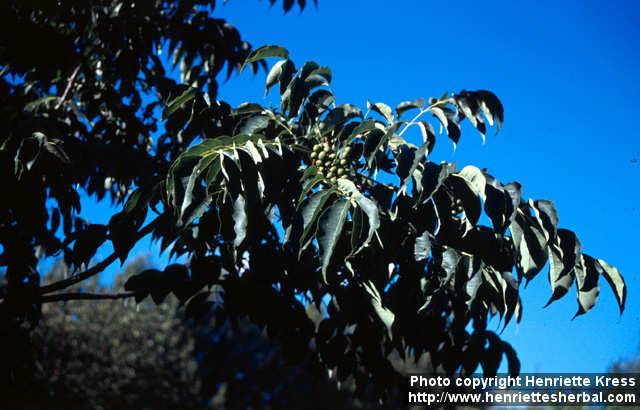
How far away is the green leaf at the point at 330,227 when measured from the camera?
74.9 inches

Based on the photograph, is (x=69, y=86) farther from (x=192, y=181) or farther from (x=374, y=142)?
(x=374, y=142)

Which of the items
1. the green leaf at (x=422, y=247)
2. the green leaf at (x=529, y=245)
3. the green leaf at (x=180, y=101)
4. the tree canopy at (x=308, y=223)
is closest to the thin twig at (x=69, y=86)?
the tree canopy at (x=308, y=223)

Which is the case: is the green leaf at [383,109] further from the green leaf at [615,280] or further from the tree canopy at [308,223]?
the green leaf at [615,280]

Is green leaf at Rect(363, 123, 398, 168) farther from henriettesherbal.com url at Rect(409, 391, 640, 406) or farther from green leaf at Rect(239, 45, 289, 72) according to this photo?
henriettesherbal.com url at Rect(409, 391, 640, 406)

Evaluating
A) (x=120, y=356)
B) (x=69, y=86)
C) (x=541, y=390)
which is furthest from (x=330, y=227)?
(x=120, y=356)

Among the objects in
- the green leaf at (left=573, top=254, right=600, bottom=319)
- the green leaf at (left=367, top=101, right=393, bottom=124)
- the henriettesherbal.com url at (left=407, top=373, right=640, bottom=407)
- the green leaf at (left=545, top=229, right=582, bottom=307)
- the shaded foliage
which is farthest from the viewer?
the shaded foliage

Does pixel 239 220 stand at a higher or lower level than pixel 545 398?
higher

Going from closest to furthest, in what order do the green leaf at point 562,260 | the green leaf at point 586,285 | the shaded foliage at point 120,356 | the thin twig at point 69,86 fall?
the green leaf at point 562,260 < the green leaf at point 586,285 < the thin twig at point 69,86 < the shaded foliage at point 120,356

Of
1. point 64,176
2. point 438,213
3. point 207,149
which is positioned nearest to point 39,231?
point 64,176

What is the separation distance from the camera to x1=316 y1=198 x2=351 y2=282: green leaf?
190 centimetres

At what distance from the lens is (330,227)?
6.38ft

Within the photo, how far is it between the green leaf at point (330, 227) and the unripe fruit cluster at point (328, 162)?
335mm

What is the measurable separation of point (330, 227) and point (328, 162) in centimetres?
53

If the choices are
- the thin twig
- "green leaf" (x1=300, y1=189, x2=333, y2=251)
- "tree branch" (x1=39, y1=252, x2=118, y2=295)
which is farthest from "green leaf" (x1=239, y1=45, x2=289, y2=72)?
the thin twig
